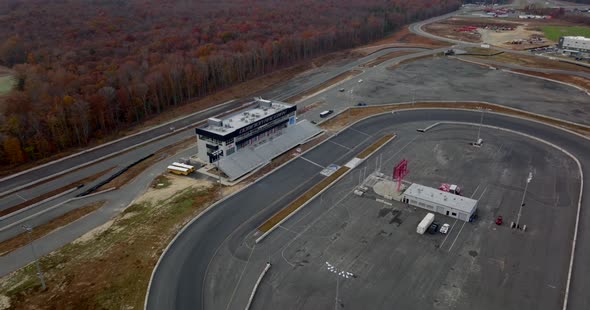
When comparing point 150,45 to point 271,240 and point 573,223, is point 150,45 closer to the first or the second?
point 271,240

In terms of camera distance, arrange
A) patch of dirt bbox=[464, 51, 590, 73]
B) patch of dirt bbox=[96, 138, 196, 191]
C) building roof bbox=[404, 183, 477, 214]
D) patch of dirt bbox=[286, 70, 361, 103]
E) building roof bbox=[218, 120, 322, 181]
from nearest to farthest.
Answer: building roof bbox=[404, 183, 477, 214], patch of dirt bbox=[96, 138, 196, 191], building roof bbox=[218, 120, 322, 181], patch of dirt bbox=[286, 70, 361, 103], patch of dirt bbox=[464, 51, 590, 73]

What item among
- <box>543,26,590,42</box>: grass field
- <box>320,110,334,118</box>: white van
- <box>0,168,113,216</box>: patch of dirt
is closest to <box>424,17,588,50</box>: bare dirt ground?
<box>543,26,590,42</box>: grass field

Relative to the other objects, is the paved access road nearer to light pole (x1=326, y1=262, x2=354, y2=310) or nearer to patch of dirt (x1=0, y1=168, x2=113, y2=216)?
light pole (x1=326, y1=262, x2=354, y2=310)

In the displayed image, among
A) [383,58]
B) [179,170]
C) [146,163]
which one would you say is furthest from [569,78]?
[146,163]

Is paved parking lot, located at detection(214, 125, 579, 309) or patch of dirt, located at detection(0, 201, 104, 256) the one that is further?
patch of dirt, located at detection(0, 201, 104, 256)

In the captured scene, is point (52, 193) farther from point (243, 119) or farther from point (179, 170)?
point (243, 119)

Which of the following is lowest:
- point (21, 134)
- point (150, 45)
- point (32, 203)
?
point (32, 203)

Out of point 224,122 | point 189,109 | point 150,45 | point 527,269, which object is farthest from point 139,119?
point 527,269
